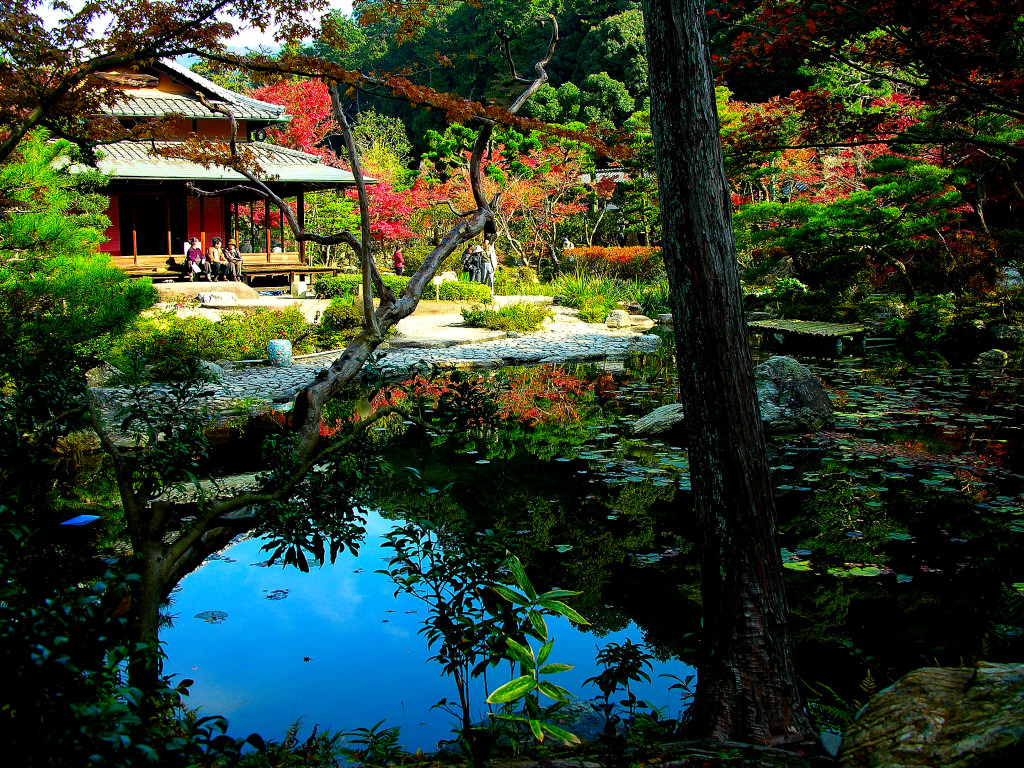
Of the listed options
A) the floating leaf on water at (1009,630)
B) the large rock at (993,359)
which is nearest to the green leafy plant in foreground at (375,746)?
the floating leaf on water at (1009,630)

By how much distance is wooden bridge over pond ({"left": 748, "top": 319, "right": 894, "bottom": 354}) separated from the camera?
1345 cm

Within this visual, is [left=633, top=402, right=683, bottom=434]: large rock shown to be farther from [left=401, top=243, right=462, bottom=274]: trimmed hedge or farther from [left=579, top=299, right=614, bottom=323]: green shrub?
[left=401, top=243, right=462, bottom=274]: trimmed hedge

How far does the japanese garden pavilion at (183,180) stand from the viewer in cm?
1739

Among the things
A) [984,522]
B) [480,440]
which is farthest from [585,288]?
[984,522]

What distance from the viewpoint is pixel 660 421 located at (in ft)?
26.9

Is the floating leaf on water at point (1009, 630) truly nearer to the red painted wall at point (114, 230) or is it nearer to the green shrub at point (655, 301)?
the green shrub at point (655, 301)

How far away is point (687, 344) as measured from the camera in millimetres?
2787

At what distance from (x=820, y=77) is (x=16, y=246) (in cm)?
2028

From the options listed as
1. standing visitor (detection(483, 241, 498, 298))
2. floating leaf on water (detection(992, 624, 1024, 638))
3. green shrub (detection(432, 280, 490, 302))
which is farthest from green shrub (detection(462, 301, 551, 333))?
floating leaf on water (detection(992, 624, 1024, 638))

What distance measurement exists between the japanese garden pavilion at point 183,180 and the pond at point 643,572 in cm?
1210

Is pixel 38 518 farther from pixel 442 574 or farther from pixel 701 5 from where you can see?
pixel 701 5

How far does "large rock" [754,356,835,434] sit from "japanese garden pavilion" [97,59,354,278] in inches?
456

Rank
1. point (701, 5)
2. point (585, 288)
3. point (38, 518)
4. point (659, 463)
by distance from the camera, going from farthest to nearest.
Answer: point (585, 288), point (659, 463), point (38, 518), point (701, 5)

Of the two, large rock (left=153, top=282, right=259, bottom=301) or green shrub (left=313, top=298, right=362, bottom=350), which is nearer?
green shrub (left=313, top=298, right=362, bottom=350)
